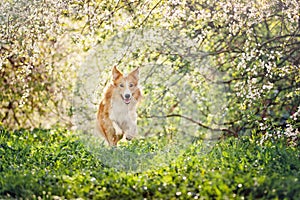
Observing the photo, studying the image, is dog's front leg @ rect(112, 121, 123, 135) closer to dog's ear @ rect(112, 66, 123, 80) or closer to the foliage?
the foliage

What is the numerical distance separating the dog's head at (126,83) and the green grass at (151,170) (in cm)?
52

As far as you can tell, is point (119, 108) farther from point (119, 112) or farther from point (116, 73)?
point (116, 73)

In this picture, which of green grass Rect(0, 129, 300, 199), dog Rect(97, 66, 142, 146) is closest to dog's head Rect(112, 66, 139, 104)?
dog Rect(97, 66, 142, 146)

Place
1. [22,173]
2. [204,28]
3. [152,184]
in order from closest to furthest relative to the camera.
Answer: [152,184], [22,173], [204,28]

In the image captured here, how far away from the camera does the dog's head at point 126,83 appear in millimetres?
6046

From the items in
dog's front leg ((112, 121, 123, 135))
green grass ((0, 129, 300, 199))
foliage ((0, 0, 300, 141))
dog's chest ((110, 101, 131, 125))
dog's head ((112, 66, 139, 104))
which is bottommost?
green grass ((0, 129, 300, 199))

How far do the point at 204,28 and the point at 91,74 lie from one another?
6.26 feet

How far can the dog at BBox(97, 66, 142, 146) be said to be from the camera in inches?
239

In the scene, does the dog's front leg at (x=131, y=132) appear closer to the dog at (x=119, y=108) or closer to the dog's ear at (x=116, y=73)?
the dog at (x=119, y=108)

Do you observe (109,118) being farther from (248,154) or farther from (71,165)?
(248,154)

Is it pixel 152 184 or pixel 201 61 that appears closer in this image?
pixel 152 184

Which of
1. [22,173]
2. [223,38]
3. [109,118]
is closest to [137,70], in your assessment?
[109,118]

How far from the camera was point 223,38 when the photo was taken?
7.98 m

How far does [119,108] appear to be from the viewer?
20.2ft
